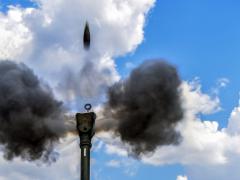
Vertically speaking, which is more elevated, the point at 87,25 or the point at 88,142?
the point at 87,25

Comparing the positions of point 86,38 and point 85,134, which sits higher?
point 86,38

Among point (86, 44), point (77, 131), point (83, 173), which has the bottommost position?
point (83, 173)

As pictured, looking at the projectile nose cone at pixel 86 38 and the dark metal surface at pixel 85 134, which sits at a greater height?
the projectile nose cone at pixel 86 38

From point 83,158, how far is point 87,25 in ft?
32.9

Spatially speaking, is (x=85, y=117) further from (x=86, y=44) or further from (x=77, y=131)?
(x=86, y=44)

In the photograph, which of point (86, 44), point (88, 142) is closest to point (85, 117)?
point (88, 142)

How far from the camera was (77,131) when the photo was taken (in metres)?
40.1

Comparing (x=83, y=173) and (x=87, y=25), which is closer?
(x=83, y=173)

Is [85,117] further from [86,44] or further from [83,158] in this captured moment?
[86,44]

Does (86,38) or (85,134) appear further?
(86,38)

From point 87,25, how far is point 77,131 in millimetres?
7984

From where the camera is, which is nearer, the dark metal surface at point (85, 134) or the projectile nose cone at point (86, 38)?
the dark metal surface at point (85, 134)

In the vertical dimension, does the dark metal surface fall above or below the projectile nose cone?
below

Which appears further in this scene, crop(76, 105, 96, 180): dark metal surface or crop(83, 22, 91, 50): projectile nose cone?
crop(83, 22, 91, 50): projectile nose cone
